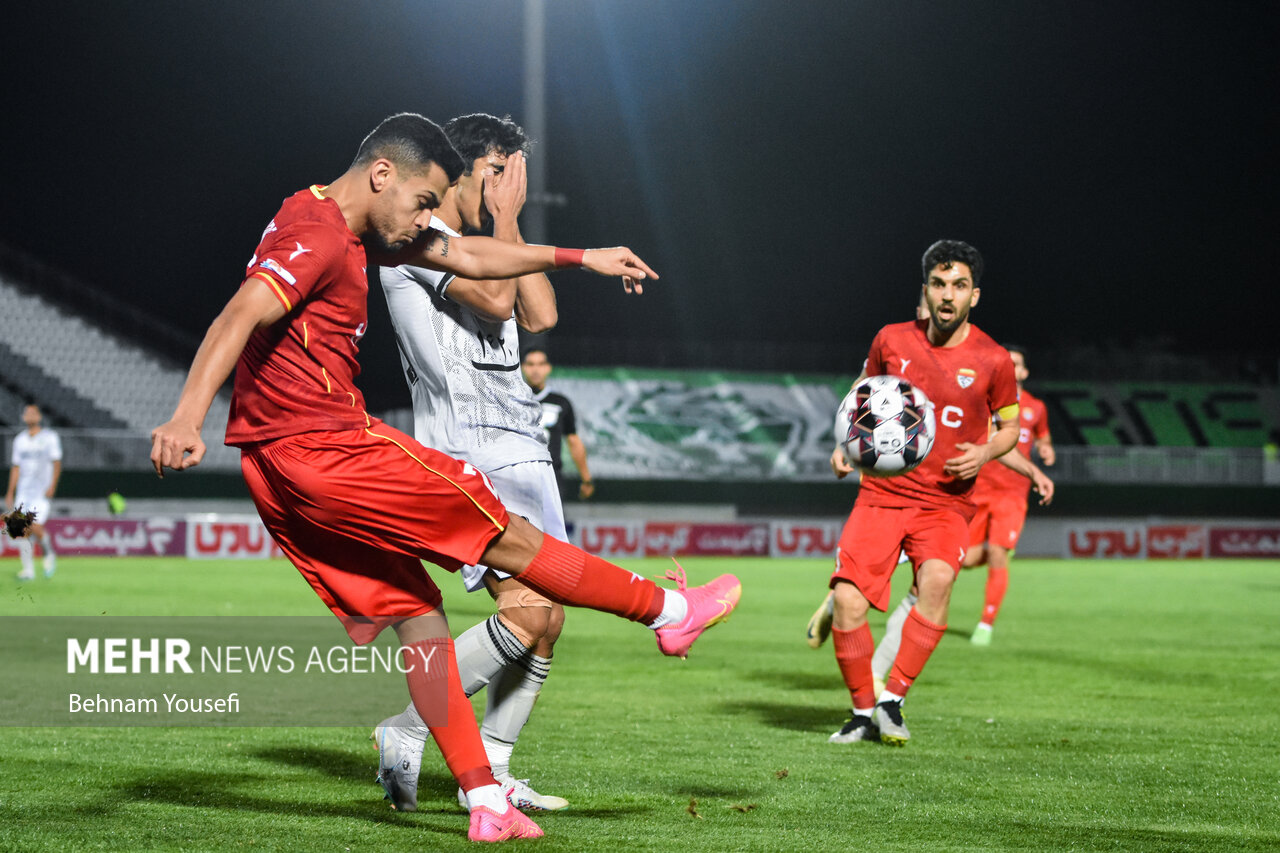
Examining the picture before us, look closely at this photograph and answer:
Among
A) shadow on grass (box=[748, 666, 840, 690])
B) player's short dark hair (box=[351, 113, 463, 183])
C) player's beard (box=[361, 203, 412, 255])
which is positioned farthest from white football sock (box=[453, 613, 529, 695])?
shadow on grass (box=[748, 666, 840, 690])

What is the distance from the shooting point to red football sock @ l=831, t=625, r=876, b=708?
613 cm

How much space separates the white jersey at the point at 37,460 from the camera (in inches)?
690

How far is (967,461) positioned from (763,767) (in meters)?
1.80

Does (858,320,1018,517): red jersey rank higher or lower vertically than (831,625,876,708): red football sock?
higher

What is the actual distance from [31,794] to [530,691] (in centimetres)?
171

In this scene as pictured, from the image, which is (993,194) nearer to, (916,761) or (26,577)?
(26,577)

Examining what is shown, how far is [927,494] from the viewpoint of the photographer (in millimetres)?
6355

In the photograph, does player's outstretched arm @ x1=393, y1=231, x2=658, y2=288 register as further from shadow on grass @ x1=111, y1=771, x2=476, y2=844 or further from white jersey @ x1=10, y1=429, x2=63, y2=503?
white jersey @ x1=10, y1=429, x2=63, y2=503

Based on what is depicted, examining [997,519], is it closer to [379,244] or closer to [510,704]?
[510,704]

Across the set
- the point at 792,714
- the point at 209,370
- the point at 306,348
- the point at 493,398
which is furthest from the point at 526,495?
the point at 792,714

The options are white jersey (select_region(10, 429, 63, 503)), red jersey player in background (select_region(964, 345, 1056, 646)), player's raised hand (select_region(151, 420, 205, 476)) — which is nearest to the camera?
player's raised hand (select_region(151, 420, 205, 476))

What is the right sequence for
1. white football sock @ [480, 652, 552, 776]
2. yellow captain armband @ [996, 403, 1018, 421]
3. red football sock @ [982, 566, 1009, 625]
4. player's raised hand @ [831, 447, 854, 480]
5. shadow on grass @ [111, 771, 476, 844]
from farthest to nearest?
red football sock @ [982, 566, 1009, 625] < yellow captain armband @ [996, 403, 1018, 421] < player's raised hand @ [831, 447, 854, 480] < white football sock @ [480, 652, 552, 776] < shadow on grass @ [111, 771, 476, 844]

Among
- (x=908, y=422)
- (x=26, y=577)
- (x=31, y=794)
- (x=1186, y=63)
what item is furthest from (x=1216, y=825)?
(x=1186, y=63)

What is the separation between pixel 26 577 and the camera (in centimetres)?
1677
